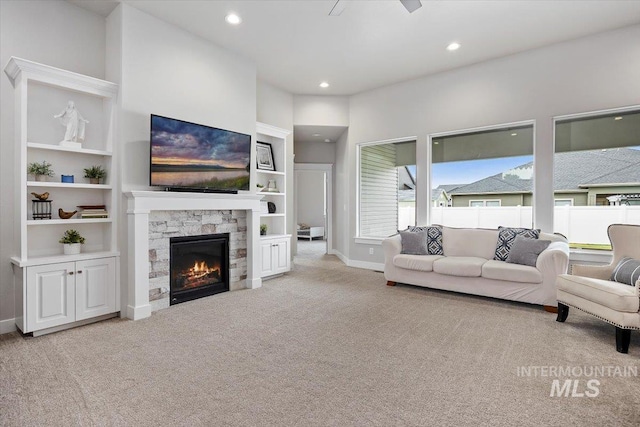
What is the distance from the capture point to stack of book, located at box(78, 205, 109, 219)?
3.52m

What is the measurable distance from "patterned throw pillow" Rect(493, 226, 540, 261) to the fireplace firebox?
12.1ft

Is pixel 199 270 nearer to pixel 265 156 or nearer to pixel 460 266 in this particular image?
pixel 265 156

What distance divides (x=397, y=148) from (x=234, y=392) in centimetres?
513

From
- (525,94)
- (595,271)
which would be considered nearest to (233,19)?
(525,94)

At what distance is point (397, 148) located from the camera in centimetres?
622

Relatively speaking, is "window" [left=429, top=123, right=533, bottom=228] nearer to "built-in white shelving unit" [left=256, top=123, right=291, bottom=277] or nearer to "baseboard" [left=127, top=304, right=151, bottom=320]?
"built-in white shelving unit" [left=256, top=123, right=291, bottom=277]

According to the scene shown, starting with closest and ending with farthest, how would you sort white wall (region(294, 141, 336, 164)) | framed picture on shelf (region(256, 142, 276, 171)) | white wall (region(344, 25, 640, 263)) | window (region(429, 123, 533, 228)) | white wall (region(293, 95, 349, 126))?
white wall (region(344, 25, 640, 263)) < window (region(429, 123, 533, 228)) < framed picture on shelf (region(256, 142, 276, 171)) < white wall (region(293, 95, 349, 126)) < white wall (region(294, 141, 336, 164))

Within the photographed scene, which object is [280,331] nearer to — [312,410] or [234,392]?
[234,392]

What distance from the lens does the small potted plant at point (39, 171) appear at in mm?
3211

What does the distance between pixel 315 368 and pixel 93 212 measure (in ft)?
9.43

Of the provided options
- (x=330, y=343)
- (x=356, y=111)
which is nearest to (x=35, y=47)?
(x=330, y=343)

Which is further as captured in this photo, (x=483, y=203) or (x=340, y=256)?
(x=340, y=256)

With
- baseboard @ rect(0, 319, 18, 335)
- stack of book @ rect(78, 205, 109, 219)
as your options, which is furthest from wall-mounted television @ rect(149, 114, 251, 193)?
baseboard @ rect(0, 319, 18, 335)

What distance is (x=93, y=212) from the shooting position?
356 cm
